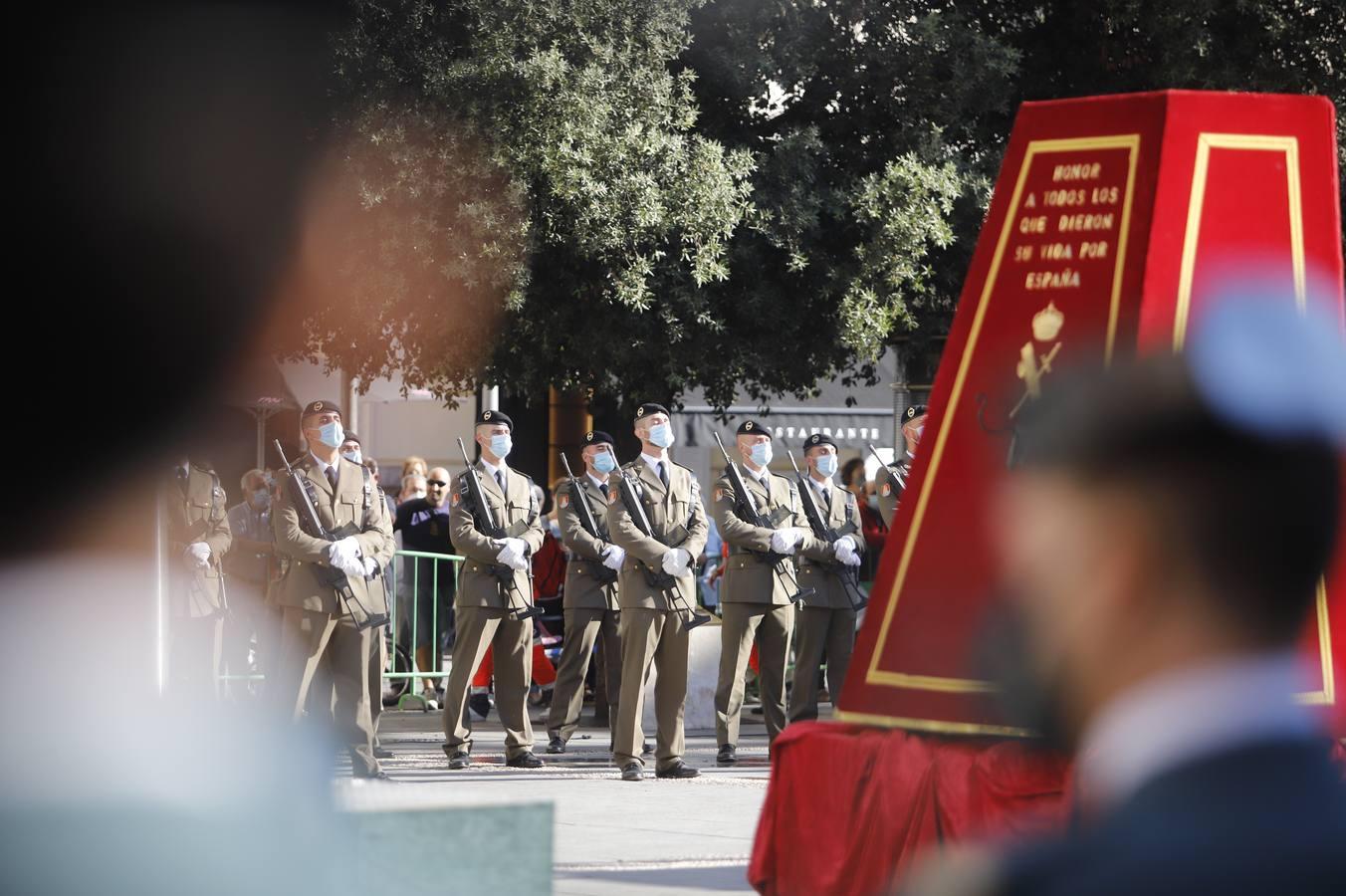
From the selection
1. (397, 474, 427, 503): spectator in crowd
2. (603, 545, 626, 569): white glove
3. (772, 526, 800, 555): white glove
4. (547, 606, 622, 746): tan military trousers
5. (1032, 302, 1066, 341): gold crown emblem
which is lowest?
(547, 606, 622, 746): tan military trousers

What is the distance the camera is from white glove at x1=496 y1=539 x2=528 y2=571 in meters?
10.8

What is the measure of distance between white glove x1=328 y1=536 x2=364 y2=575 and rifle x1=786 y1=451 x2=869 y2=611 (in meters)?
3.11

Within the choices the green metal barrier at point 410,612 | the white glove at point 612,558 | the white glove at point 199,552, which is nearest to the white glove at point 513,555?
the white glove at point 612,558

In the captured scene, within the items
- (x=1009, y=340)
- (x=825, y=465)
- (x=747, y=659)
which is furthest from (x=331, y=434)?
(x=1009, y=340)

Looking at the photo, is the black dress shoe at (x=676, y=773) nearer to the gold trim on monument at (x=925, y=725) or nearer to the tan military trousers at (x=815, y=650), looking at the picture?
the tan military trousers at (x=815, y=650)

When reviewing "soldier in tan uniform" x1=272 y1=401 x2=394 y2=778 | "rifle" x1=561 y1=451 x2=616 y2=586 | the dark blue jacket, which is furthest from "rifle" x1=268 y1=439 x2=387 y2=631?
the dark blue jacket

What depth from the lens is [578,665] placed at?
11.7 m

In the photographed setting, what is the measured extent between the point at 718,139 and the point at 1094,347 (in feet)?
36.9

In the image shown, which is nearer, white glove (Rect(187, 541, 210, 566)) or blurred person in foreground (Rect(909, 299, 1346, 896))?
blurred person in foreground (Rect(909, 299, 1346, 896))

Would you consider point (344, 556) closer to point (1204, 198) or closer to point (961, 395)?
point (961, 395)

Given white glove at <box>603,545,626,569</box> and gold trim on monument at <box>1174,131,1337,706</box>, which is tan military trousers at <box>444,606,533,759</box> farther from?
gold trim on monument at <box>1174,131,1337,706</box>

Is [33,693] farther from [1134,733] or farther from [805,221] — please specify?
[805,221]

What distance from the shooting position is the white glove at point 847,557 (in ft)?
37.5

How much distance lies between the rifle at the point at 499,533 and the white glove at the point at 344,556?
1.27m
